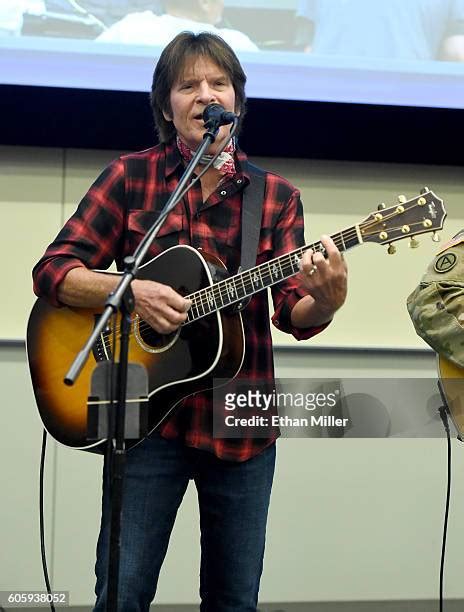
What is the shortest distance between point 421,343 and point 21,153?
1.66 metres

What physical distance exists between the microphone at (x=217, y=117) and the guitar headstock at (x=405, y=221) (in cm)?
36

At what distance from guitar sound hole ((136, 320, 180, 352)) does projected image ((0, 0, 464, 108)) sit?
4.63 feet

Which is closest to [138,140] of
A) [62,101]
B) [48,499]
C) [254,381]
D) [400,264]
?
[62,101]

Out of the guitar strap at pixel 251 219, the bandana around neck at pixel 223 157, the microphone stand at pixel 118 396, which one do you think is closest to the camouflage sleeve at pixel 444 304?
the guitar strap at pixel 251 219

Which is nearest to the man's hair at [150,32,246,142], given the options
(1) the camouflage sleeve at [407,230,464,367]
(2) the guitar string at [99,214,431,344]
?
(2) the guitar string at [99,214,431,344]

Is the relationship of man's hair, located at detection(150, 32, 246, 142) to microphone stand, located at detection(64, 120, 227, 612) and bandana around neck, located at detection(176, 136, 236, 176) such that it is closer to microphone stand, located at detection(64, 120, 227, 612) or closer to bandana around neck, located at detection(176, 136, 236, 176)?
bandana around neck, located at detection(176, 136, 236, 176)

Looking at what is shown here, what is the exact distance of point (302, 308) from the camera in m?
2.02

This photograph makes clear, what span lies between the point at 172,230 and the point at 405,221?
0.52 metres

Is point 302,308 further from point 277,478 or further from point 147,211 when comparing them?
point 277,478

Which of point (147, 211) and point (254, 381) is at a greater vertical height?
point (147, 211)

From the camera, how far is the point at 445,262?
2217 millimetres

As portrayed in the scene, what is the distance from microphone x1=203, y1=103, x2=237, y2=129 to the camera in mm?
1907

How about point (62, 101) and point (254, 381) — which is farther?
point (62, 101)

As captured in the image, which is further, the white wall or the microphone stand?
the white wall
